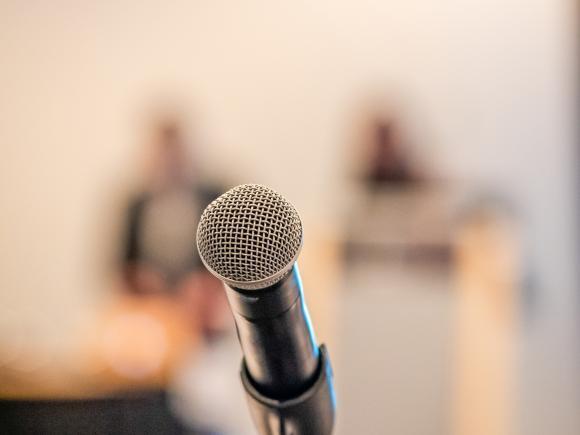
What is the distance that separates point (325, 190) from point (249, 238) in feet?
6.78

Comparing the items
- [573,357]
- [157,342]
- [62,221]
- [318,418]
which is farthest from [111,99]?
[318,418]

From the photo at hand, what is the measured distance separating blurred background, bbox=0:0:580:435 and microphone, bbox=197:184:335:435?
5.10ft

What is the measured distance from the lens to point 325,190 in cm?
249

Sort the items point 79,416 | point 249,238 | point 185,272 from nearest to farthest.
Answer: point 249,238 → point 79,416 → point 185,272

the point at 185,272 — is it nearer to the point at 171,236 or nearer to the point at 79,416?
the point at 171,236

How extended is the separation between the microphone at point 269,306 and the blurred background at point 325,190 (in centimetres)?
155

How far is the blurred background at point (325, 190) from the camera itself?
226 cm

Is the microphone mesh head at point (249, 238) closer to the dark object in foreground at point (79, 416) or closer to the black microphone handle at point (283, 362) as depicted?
the black microphone handle at point (283, 362)

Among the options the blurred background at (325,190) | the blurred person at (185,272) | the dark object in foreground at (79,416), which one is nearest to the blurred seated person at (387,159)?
the blurred background at (325,190)

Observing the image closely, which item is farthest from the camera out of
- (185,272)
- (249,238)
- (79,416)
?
(185,272)

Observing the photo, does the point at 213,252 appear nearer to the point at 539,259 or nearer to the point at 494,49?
the point at 539,259

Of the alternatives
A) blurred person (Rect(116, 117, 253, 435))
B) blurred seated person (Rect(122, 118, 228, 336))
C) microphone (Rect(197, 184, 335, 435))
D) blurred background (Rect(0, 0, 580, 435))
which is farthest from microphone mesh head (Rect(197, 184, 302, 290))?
blurred seated person (Rect(122, 118, 228, 336))

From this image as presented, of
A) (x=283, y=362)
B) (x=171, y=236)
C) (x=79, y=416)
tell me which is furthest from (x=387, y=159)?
(x=283, y=362)

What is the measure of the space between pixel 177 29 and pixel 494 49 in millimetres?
1234
